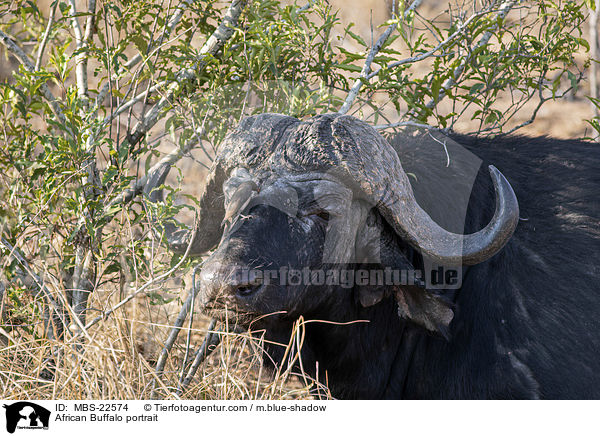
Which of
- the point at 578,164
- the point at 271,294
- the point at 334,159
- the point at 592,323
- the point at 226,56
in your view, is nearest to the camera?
the point at 271,294

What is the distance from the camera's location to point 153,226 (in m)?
3.36

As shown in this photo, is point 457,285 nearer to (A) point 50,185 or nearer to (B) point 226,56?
(B) point 226,56

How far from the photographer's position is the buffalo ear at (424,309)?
2.74m

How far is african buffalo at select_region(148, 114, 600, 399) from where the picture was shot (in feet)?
8.30

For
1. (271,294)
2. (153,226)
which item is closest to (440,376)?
(271,294)

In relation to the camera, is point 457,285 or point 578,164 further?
point 578,164

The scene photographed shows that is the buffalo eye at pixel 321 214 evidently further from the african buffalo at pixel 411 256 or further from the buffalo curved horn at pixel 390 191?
the buffalo curved horn at pixel 390 191

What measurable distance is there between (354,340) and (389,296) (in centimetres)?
26

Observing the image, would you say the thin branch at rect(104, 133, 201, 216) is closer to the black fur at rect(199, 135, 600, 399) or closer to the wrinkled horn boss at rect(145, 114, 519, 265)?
the wrinkled horn boss at rect(145, 114, 519, 265)
